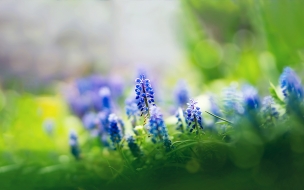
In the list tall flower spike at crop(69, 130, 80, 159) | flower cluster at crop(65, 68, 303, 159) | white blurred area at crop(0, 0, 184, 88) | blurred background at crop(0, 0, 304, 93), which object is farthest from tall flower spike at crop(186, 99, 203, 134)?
white blurred area at crop(0, 0, 184, 88)

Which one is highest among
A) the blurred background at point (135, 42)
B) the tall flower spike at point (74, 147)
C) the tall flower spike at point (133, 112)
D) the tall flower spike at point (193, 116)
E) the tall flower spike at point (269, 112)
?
the blurred background at point (135, 42)

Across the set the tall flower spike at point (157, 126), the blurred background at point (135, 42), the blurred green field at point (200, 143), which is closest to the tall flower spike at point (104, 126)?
the blurred green field at point (200, 143)

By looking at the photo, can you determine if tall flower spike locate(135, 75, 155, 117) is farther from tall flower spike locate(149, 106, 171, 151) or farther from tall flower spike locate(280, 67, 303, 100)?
tall flower spike locate(280, 67, 303, 100)

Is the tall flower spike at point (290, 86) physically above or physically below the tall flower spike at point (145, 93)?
below

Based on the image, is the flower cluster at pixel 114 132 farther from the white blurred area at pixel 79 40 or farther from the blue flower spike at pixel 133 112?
the white blurred area at pixel 79 40

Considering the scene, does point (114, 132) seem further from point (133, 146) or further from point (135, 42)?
point (135, 42)

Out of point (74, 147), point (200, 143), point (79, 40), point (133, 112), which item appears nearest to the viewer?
point (200, 143)

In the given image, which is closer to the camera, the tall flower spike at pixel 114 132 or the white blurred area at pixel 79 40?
the tall flower spike at pixel 114 132

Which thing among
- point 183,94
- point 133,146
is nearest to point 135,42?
point 183,94
